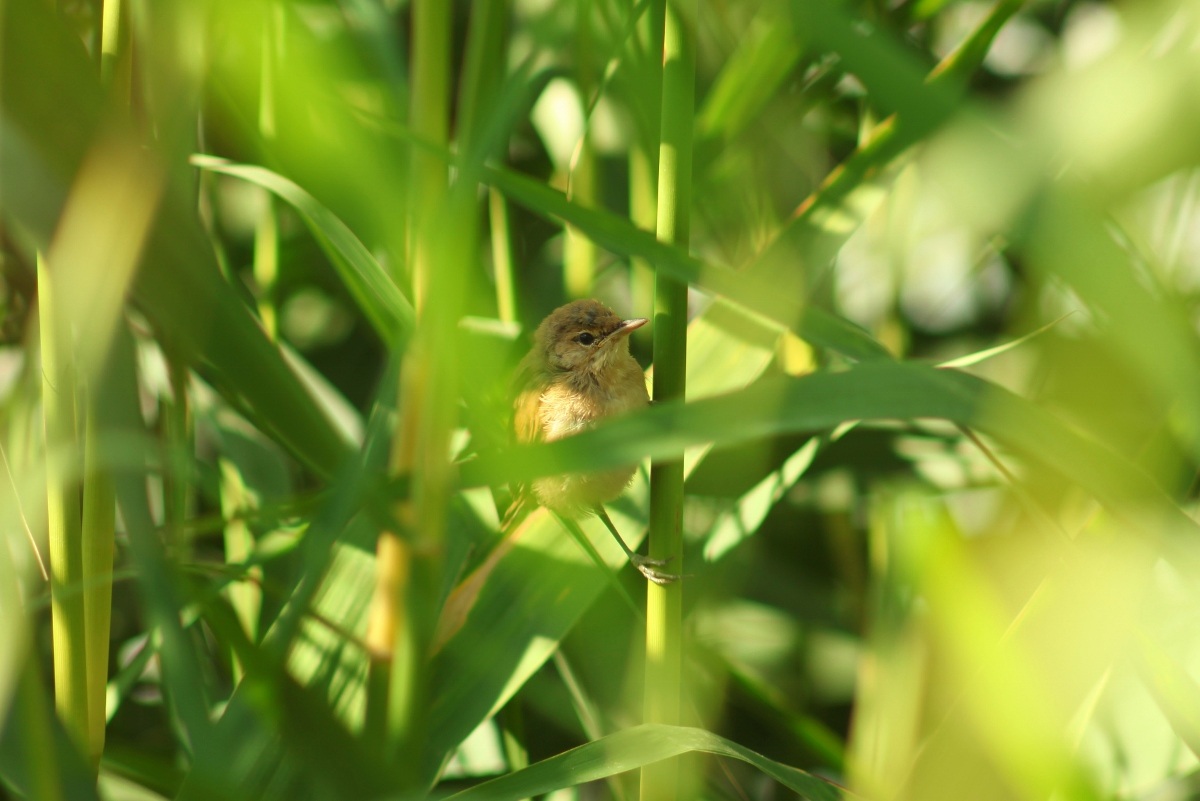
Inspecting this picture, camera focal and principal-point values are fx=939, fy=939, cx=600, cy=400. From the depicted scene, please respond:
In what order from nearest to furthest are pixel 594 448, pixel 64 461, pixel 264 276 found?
pixel 594 448
pixel 64 461
pixel 264 276

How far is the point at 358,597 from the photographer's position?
3.72 feet

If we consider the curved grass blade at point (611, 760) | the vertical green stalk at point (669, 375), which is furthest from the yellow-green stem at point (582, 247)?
the curved grass blade at point (611, 760)

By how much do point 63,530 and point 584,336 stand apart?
731 millimetres

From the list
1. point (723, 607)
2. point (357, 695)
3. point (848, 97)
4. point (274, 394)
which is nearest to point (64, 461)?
point (274, 394)

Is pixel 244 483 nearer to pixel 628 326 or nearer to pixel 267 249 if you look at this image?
pixel 267 249

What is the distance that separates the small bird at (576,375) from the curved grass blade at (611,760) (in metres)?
0.49

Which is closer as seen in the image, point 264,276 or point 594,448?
point 594,448

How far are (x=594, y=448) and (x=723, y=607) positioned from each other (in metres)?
0.97

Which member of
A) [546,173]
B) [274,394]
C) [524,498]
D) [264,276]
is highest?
[546,173]

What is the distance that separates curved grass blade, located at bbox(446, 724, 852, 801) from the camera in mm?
706

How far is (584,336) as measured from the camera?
1362 mm

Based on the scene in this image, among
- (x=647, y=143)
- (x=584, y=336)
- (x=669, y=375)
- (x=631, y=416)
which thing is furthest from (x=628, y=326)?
(x=631, y=416)

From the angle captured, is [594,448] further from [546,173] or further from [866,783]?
[546,173]

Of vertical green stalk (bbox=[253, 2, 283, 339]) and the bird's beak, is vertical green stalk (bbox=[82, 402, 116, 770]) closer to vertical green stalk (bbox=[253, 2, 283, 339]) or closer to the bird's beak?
vertical green stalk (bbox=[253, 2, 283, 339])
